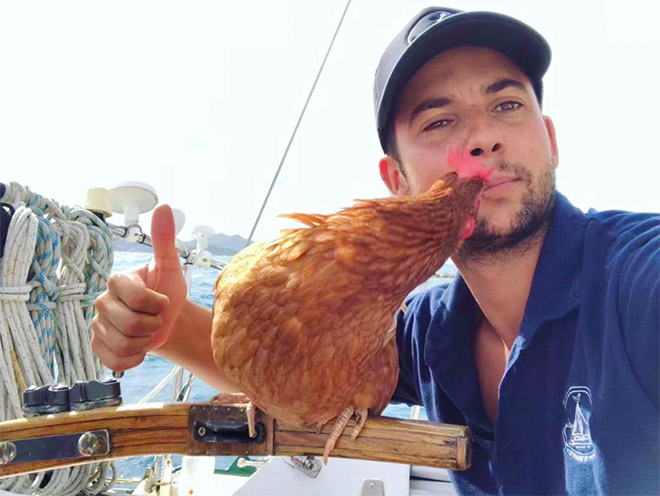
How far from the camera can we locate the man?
2.77 feet

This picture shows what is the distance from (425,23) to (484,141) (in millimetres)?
376

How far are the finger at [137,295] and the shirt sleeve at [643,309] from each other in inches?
36.0

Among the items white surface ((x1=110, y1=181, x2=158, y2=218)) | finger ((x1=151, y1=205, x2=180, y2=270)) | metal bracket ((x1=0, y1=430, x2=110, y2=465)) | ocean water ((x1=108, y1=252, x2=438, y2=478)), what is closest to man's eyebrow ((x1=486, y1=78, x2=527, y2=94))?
finger ((x1=151, y1=205, x2=180, y2=270))

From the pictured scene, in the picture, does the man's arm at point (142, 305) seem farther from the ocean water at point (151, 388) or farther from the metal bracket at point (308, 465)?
the ocean water at point (151, 388)

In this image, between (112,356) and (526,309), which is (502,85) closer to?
(526,309)

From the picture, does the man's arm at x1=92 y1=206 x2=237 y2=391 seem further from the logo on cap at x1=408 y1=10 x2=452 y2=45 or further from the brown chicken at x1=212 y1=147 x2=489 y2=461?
the logo on cap at x1=408 y1=10 x2=452 y2=45

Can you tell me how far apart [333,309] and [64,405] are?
0.58 m

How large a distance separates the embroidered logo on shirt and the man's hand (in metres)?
0.85

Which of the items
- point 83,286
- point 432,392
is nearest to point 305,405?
point 432,392

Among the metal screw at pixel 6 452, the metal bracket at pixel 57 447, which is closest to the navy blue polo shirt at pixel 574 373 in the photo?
the metal bracket at pixel 57 447

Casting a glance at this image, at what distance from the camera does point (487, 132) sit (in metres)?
1.06

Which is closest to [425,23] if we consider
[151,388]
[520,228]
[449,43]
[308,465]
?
[449,43]

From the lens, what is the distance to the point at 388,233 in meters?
0.74

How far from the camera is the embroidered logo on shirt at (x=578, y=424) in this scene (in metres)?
0.86
